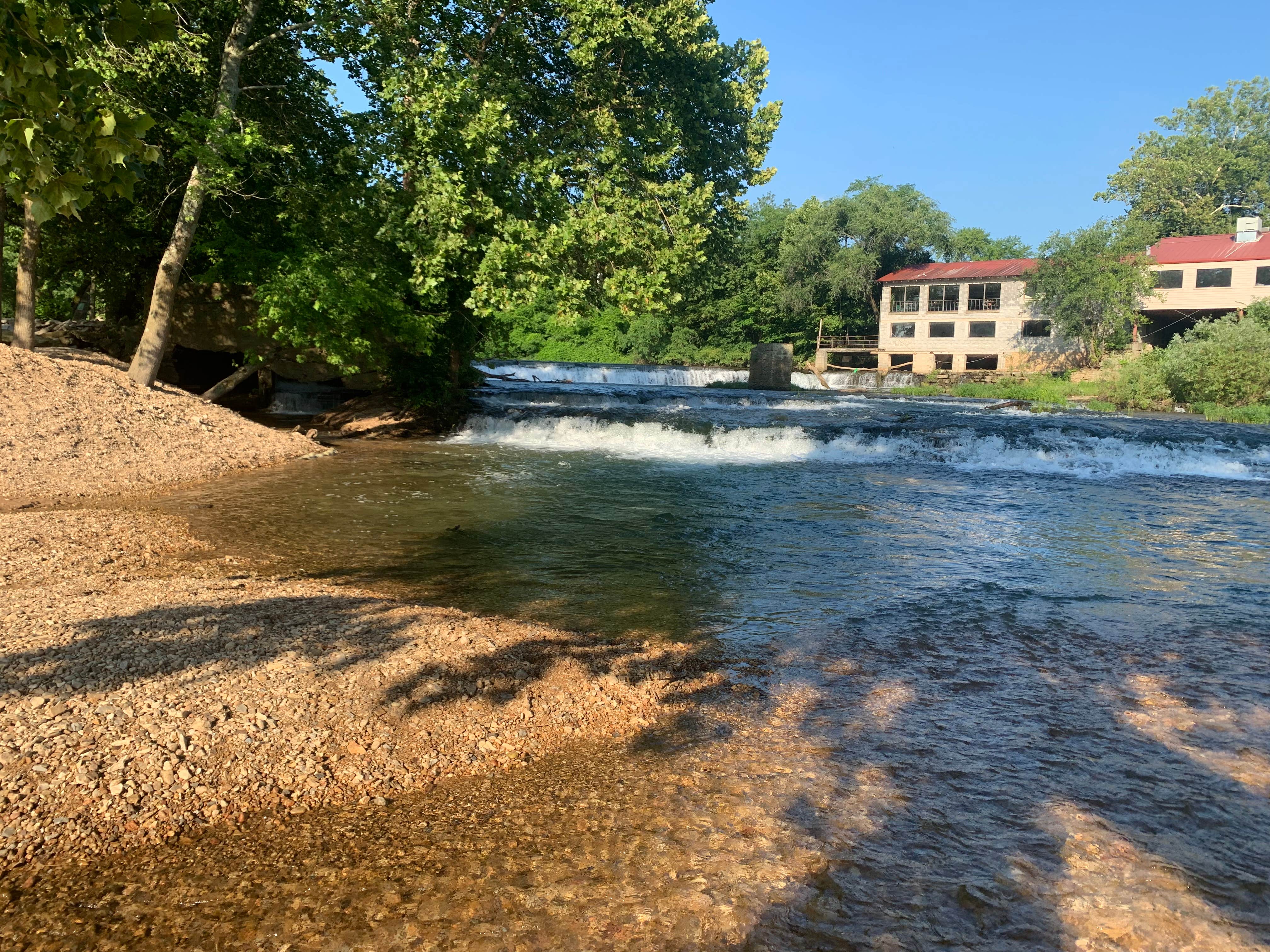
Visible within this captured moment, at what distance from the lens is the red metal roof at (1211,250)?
1838 inches

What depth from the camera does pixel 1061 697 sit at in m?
5.58

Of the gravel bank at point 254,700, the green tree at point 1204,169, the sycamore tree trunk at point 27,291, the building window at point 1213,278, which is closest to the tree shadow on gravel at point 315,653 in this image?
the gravel bank at point 254,700

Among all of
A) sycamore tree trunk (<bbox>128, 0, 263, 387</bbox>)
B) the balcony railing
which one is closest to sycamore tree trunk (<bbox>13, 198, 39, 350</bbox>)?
sycamore tree trunk (<bbox>128, 0, 263, 387</bbox>)

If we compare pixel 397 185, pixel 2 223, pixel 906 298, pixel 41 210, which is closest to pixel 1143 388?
pixel 906 298

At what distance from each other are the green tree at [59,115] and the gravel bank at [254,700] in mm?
2320

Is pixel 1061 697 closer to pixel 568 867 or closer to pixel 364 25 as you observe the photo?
pixel 568 867

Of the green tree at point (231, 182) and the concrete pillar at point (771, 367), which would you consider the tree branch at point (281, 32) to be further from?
the concrete pillar at point (771, 367)

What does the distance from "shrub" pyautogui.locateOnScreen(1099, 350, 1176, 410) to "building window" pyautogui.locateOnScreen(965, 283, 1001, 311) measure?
18.6 metres

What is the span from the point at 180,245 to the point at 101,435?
478 cm

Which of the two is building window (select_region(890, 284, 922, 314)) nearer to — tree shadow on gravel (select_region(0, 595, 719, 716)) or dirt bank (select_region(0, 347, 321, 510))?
dirt bank (select_region(0, 347, 321, 510))

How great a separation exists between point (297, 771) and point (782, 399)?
96.1 feet

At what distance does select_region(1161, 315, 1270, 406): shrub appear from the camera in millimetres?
30156

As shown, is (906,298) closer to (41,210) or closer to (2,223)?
(2,223)

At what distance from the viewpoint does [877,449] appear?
21000 millimetres
